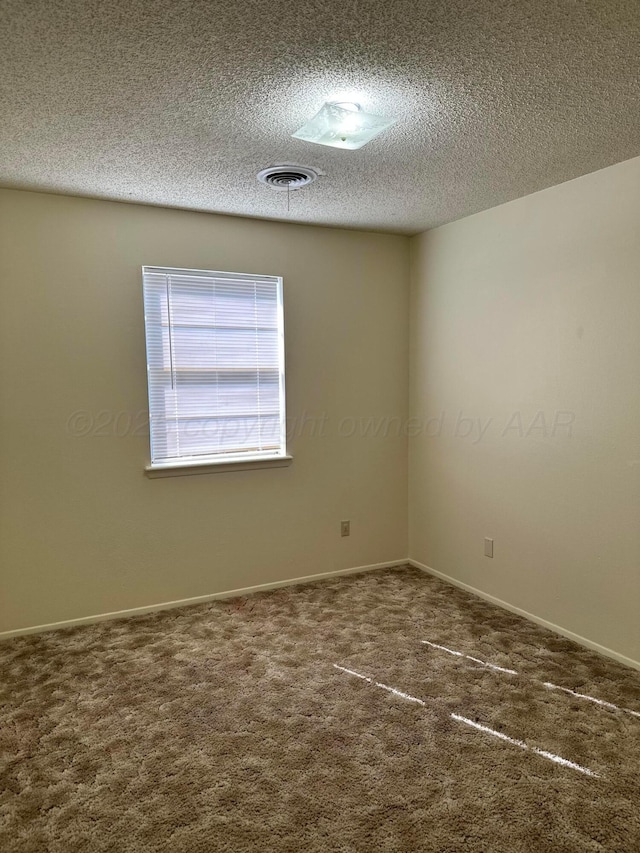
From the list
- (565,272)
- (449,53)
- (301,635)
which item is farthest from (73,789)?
(565,272)

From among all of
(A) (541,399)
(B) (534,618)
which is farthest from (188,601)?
(A) (541,399)

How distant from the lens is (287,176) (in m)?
2.84

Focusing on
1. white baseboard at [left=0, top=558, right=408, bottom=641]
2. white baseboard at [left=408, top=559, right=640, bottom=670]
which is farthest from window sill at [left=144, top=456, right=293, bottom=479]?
white baseboard at [left=408, top=559, right=640, bottom=670]

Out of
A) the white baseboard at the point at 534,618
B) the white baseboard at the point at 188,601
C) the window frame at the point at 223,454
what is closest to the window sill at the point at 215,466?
the window frame at the point at 223,454

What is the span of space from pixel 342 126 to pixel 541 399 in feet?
6.26

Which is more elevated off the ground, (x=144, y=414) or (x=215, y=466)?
(x=144, y=414)

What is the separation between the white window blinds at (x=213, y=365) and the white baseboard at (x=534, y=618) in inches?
58.4

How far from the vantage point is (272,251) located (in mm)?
3785

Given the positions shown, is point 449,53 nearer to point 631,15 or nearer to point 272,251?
point 631,15

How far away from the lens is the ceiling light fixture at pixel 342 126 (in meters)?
2.11

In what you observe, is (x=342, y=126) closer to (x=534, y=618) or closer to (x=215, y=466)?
(x=215, y=466)

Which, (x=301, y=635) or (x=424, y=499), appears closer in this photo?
(x=301, y=635)

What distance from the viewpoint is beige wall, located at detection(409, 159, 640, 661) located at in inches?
111

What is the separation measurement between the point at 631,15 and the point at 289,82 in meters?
1.05
